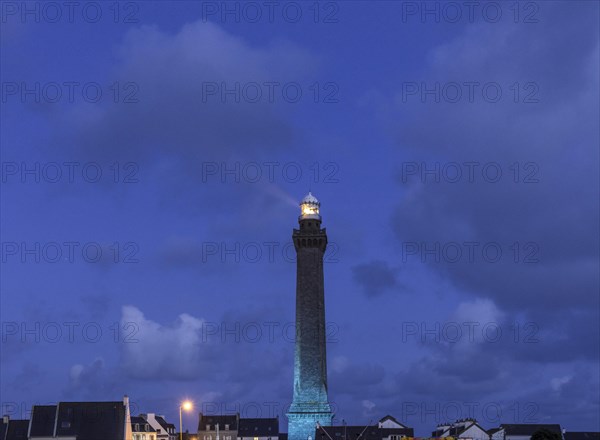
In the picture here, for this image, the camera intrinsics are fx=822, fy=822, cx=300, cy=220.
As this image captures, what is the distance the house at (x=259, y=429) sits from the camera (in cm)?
18312

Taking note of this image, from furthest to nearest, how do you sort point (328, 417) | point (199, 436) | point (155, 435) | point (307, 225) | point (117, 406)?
point (199, 436), point (155, 435), point (307, 225), point (328, 417), point (117, 406)

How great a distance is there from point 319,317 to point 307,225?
704 inches

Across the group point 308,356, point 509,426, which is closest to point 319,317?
point 308,356

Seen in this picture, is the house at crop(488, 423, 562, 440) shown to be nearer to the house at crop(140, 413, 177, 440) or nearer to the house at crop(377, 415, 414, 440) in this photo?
the house at crop(377, 415, 414, 440)

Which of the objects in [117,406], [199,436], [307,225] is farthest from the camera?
[199,436]

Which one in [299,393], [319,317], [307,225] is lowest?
[299,393]

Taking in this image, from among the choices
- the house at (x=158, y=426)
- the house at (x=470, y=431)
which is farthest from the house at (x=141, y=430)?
the house at (x=470, y=431)

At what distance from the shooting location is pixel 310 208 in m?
156

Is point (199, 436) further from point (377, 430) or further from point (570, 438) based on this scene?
point (570, 438)

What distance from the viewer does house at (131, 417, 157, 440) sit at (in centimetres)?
16225

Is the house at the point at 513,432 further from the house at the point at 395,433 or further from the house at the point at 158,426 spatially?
the house at the point at 158,426

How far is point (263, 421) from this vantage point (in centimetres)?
18612

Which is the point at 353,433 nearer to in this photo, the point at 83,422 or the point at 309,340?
the point at 309,340

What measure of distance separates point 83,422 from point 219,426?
247ft
